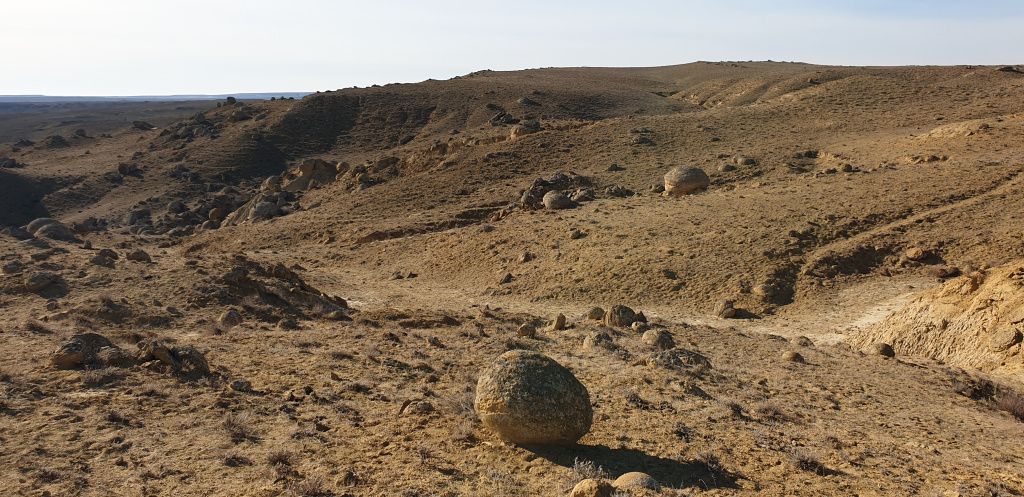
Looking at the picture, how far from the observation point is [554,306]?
69.8ft

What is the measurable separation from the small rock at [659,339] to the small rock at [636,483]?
7829 mm

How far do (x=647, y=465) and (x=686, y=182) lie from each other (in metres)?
22.8

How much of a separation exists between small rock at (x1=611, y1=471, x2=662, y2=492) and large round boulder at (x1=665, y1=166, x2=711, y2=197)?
23.6 metres

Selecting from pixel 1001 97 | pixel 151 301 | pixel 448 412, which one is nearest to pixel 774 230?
pixel 448 412

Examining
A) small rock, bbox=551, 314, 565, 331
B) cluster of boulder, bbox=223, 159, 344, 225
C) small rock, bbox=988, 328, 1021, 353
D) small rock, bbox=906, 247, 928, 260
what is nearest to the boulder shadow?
small rock, bbox=551, 314, 565, 331

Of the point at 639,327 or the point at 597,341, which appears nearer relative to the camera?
the point at 597,341

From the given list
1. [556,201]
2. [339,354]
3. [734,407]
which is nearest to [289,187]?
[556,201]

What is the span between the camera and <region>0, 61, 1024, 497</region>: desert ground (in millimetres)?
8102

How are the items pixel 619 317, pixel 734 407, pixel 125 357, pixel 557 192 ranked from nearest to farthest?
pixel 734 407 → pixel 125 357 → pixel 619 317 → pixel 557 192

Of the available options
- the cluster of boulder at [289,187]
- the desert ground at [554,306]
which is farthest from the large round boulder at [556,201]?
the cluster of boulder at [289,187]

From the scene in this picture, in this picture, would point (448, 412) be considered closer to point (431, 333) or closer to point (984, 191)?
point (431, 333)

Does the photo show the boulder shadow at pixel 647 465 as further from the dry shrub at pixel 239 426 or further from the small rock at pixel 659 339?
the small rock at pixel 659 339

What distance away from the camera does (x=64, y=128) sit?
100 m

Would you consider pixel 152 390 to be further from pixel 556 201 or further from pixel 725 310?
pixel 556 201
